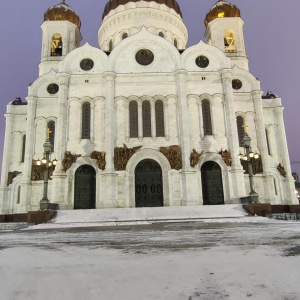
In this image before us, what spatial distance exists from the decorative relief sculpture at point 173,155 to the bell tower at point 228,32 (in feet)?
43.8

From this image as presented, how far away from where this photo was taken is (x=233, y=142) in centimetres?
2356

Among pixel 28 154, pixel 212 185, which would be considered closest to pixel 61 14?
pixel 28 154

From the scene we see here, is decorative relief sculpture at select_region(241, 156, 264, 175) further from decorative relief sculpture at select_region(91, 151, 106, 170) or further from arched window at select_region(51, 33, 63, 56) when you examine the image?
arched window at select_region(51, 33, 63, 56)

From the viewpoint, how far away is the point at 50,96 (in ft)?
89.0

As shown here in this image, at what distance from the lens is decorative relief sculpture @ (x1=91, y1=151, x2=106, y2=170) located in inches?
898

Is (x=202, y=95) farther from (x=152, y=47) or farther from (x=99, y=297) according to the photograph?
(x=99, y=297)

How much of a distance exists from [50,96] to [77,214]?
524 inches

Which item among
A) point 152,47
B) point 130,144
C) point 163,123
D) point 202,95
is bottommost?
point 130,144

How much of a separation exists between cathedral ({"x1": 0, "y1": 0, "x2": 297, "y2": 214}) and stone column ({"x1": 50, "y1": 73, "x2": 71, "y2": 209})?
78 millimetres

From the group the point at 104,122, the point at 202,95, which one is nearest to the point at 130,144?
the point at 104,122

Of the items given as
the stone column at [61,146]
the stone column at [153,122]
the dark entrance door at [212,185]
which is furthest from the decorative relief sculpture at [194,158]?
the stone column at [61,146]

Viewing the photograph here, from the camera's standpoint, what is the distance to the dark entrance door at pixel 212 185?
2325 cm

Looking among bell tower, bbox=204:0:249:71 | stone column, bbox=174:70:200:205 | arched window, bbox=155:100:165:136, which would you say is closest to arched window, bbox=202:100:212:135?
stone column, bbox=174:70:200:205

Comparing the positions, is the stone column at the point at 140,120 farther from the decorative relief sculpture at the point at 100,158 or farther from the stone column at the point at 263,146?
the stone column at the point at 263,146
